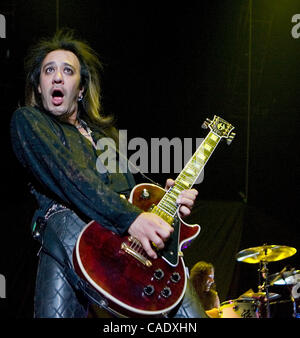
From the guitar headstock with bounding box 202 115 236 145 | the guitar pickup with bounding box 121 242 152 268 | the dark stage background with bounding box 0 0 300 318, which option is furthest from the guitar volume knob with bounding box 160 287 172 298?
the dark stage background with bounding box 0 0 300 318

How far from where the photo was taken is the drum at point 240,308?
5.97 metres

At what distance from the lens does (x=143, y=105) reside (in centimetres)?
612

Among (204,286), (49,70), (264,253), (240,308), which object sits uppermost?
(49,70)

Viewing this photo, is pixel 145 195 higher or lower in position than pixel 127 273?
higher

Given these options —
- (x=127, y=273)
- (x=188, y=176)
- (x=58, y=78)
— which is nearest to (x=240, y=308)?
(x=188, y=176)

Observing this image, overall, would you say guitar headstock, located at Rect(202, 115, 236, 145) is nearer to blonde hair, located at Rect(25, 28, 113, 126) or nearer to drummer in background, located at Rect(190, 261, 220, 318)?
blonde hair, located at Rect(25, 28, 113, 126)

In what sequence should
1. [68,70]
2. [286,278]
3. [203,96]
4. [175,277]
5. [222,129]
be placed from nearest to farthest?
[175,277] < [68,70] < [222,129] < [286,278] < [203,96]

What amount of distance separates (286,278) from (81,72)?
4141 millimetres

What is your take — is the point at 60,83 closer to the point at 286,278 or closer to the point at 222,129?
the point at 222,129

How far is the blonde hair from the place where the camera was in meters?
2.76

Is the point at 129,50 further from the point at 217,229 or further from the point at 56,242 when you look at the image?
the point at 56,242


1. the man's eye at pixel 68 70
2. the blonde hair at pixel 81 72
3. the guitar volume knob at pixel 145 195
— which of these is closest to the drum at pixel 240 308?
the blonde hair at pixel 81 72

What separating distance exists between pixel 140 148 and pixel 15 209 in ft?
5.65

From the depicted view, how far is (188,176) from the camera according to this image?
2.64 meters
